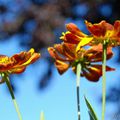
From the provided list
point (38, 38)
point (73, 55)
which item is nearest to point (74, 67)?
point (73, 55)

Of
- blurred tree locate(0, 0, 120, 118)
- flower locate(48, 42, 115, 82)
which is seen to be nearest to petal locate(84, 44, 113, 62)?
flower locate(48, 42, 115, 82)

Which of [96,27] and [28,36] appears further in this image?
[28,36]

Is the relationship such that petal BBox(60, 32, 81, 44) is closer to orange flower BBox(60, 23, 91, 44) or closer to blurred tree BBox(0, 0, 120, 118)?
orange flower BBox(60, 23, 91, 44)

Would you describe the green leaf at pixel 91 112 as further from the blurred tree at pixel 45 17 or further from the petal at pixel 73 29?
the blurred tree at pixel 45 17

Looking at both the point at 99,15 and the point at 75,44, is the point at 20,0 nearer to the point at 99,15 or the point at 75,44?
the point at 99,15

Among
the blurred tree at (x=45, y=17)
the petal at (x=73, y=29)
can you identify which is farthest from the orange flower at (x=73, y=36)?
the blurred tree at (x=45, y=17)

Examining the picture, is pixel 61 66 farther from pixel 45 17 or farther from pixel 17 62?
pixel 45 17

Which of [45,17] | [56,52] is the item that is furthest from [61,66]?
[45,17]
